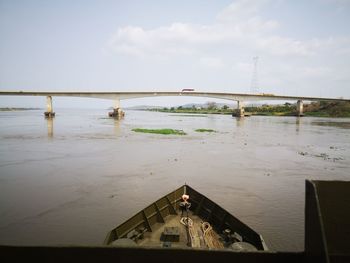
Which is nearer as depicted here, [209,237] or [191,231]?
[209,237]

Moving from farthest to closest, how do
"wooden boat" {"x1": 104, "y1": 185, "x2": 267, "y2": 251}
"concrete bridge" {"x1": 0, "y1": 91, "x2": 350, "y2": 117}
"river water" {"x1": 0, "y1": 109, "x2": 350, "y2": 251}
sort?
1. "concrete bridge" {"x1": 0, "y1": 91, "x2": 350, "y2": 117}
2. "river water" {"x1": 0, "y1": 109, "x2": 350, "y2": 251}
3. "wooden boat" {"x1": 104, "y1": 185, "x2": 267, "y2": 251}

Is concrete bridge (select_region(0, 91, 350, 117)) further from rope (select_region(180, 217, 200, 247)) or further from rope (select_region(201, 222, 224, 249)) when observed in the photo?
rope (select_region(201, 222, 224, 249))

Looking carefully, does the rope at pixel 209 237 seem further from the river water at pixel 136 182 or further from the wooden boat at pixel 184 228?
the river water at pixel 136 182

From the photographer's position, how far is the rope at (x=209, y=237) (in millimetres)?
7688

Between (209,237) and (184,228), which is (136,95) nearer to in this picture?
(184,228)

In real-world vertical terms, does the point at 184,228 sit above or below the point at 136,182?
above

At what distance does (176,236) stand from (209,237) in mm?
1006

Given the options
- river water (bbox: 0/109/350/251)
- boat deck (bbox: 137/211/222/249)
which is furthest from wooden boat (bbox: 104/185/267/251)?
river water (bbox: 0/109/350/251)

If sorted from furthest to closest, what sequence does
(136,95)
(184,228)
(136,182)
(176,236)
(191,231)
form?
(136,95)
(136,182)
(184,228)
(191,231)
(176,236)

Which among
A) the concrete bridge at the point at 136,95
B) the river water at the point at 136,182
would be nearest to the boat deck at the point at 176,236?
the river water at the point at 136,182

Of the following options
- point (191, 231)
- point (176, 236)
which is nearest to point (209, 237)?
point (191, 231)

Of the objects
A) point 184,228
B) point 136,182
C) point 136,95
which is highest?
point 136,95

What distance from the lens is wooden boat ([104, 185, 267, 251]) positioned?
7.55 meters

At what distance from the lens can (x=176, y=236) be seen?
8.05 m
